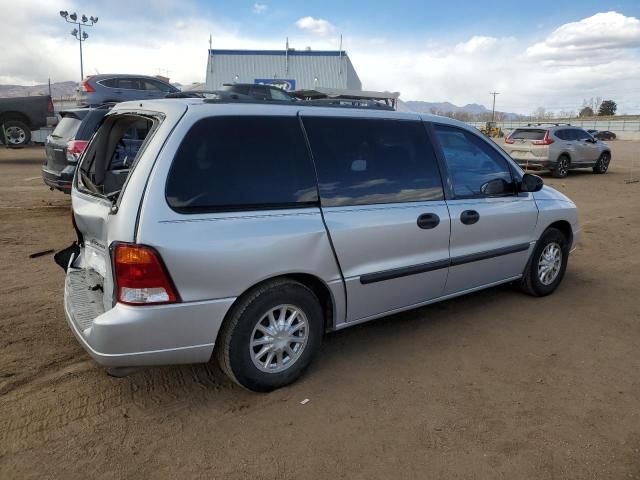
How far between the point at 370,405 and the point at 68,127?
7309 mm

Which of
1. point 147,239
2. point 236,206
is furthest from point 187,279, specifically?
point 236,206

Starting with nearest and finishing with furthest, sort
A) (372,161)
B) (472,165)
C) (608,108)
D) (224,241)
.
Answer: (224,241)
(372,161)
(472,165)
(608,108)

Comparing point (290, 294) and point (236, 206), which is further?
point (290, 294)

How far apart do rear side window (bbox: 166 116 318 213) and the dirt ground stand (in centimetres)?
121

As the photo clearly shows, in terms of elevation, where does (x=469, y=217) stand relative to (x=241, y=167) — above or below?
below

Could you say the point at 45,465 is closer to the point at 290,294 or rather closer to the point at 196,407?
the point at 196,407

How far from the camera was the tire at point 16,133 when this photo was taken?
16375 millimetres

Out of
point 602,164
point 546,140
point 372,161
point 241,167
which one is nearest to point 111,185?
point 241,167

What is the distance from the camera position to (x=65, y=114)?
8578 millimetres

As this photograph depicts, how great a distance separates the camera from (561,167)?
619 inches

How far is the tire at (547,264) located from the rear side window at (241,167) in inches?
103

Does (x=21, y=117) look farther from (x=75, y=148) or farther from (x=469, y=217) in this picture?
(x=469, y=217)

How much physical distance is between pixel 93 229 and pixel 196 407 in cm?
125

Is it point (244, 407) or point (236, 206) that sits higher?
point (236, 206)
